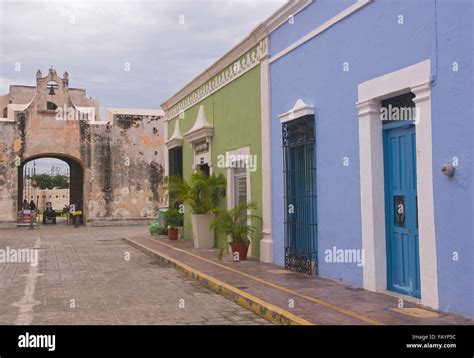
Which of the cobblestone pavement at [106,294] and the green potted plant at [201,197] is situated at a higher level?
the green potted plant at [201,197]

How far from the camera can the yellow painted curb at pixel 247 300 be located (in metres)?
5.98

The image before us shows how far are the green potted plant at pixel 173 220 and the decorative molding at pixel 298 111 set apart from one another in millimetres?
7794

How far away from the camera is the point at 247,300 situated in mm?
7051

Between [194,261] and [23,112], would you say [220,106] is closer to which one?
[194,261]

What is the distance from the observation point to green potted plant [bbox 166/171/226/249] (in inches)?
520

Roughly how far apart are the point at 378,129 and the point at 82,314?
4.52 meters

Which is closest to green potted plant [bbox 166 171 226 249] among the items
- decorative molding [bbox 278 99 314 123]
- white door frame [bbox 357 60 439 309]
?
decorative molding [bbox 278 99 314 123]

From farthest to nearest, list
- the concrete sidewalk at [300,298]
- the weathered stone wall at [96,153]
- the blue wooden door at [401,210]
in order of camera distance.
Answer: the weathered stone wall at [96,153], the blue wooden door at [401,210], the concrete sidewalk at [300,298]

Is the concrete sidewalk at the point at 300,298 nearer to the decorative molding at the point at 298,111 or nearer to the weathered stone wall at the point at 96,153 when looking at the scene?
the decorative molding at the point at 298,111

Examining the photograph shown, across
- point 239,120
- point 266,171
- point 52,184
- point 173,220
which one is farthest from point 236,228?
point 52,184

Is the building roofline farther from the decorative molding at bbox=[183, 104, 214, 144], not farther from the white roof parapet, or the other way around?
the white roof parapet

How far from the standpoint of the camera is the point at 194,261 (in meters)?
11.2

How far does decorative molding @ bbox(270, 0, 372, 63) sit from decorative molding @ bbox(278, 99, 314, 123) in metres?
1.03

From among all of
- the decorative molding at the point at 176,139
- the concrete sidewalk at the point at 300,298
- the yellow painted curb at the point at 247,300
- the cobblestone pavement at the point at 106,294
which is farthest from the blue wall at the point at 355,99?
the decorative molding at the point at 176,139
